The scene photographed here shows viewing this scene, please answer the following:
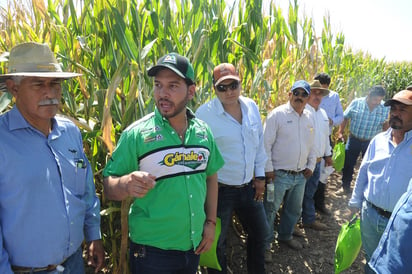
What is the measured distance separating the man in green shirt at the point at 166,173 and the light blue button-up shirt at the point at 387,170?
1.23 metres

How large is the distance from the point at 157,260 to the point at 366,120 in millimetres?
4153

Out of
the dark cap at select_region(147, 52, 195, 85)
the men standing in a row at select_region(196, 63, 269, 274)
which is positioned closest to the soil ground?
the men standing in a row at select_region(196, 63, 269, 274)

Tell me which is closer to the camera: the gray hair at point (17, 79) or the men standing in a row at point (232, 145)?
the gray hair at point (17, 79)

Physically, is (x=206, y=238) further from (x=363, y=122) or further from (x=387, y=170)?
(x=363, y=122)

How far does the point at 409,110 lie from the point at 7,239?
231 centimetres

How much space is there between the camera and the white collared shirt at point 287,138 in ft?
9.52

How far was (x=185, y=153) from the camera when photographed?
5.16 ft

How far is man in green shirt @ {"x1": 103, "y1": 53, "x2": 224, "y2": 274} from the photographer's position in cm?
150

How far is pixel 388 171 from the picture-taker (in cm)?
200

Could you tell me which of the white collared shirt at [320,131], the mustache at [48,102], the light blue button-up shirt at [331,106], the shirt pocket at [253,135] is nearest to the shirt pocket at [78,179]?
the mustache at [48,102]

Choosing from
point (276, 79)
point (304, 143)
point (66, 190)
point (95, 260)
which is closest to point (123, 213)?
point (95, 260)

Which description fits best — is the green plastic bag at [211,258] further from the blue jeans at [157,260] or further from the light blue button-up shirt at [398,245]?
the light blue button-up shirt at [398,245]

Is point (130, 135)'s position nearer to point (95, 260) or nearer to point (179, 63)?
point (179, 63)

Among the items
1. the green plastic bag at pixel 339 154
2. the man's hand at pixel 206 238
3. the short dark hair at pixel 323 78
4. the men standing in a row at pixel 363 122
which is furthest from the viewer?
the men standing in a row at pixel 363 122
